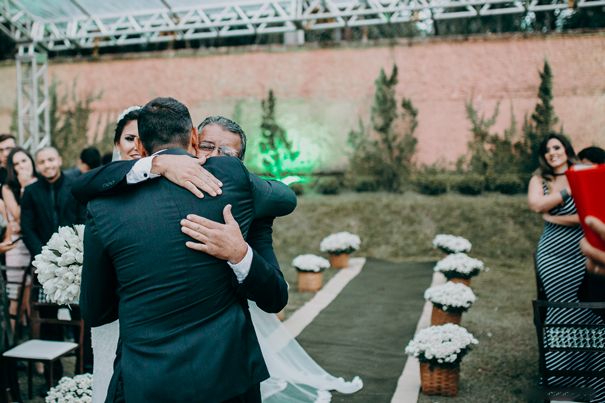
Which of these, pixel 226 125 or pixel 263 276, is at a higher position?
pixel 226 125

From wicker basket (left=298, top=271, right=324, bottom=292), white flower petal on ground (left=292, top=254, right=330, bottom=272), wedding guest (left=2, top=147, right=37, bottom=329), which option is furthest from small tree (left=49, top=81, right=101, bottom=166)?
wedding guest (left=2, top=147, right=37, bottom=329)

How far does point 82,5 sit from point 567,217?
9376 millimetres

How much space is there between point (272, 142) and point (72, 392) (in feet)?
32.3

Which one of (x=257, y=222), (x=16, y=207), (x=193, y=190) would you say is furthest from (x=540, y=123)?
(x=193, y=190)

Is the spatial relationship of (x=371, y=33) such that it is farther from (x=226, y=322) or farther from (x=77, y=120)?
(x=226, y=322)

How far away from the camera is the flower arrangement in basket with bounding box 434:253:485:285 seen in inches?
292

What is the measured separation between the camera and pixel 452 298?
5867mm

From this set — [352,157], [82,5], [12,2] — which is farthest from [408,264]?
[12,2]

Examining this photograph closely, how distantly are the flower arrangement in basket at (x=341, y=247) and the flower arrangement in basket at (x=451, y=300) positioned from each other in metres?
3.57

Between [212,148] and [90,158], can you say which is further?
[90,158]

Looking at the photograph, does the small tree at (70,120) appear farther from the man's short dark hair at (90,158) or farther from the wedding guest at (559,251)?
the wedding guest at (559,251)

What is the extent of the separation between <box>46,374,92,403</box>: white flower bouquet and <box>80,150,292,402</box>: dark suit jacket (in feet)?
5.48

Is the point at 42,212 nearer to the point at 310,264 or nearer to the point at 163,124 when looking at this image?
the point at 310,264

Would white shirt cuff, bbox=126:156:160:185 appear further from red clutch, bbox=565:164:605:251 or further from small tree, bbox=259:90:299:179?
small tree, bbox=259:90:299:179
